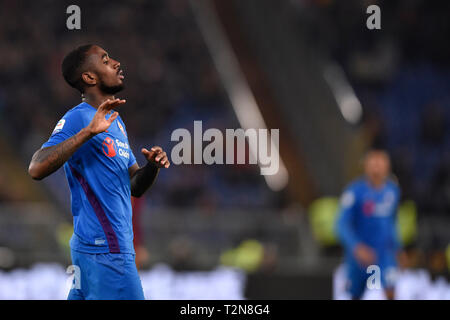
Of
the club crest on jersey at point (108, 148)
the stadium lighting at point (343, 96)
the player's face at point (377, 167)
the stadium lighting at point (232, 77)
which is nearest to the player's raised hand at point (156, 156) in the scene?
the club crest on jersey at point (108, 148)

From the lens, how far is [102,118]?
12.8ft

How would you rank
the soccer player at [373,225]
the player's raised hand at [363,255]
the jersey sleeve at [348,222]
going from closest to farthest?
the player's raised hand at [363,255], the jersey sleeve at [348,222], the soccer player at [373,225]

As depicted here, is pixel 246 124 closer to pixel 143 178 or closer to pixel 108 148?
pixel 143 178

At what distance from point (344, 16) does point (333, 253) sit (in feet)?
17.7

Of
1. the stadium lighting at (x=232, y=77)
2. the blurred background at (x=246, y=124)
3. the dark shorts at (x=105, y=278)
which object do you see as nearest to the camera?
the dark shorts at (x=105, y=278)

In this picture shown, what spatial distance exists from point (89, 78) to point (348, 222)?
14.6ft

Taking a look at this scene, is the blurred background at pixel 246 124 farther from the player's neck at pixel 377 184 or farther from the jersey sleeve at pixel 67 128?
the jersey sleeve at pixel 67 128

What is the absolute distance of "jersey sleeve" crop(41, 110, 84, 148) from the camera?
4.05 meters

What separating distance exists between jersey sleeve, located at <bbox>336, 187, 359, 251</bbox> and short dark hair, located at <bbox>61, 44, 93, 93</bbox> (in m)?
4.30

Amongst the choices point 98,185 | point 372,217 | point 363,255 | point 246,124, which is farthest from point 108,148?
point 246,124

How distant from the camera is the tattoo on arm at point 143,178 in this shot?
4297 millimetres

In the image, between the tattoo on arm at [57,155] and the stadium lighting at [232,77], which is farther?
the stadium lighting at [232,77]

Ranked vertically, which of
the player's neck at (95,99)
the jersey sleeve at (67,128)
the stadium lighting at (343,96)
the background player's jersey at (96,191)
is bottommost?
the background player's jersey at (96,191)

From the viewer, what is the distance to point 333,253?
1209cm
